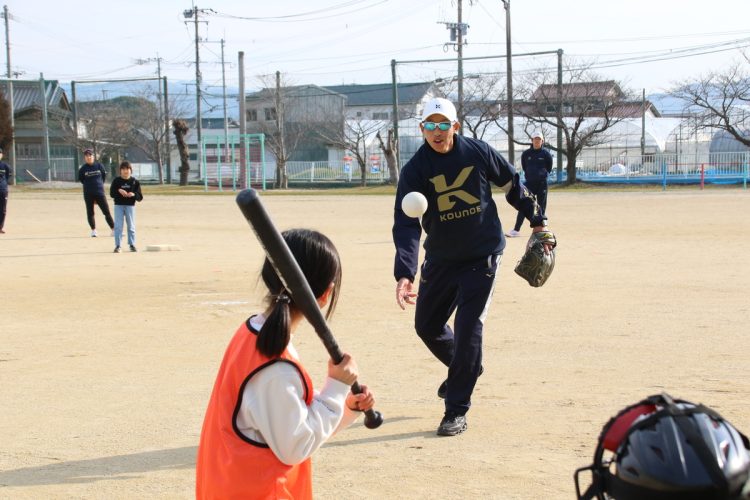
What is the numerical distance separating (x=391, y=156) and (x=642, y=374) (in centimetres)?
4160

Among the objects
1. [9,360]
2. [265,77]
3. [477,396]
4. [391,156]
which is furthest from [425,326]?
[265,77]

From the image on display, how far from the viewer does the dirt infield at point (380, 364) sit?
4770 mm

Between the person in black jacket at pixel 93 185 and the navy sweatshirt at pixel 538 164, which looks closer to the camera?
the navy sweatshirt at pixel 538 164

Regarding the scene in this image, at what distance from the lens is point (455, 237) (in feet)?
18.3

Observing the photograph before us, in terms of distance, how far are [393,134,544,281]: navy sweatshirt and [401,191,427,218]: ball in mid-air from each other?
0.61ft

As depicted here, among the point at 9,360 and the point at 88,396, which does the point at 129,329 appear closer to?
the point at 9,360

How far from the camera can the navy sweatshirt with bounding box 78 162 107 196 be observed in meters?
19.3

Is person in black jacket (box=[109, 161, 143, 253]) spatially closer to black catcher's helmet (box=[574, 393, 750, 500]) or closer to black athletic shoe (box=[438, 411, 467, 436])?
black athletic shoe (box=[438, 411, 467, 436])

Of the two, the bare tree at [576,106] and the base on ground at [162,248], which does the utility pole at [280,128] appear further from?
the base on ground at [162,248]

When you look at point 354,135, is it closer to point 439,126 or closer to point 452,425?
point 439,126

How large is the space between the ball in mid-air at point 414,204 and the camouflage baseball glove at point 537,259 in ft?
3.16

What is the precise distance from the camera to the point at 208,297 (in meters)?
10.7

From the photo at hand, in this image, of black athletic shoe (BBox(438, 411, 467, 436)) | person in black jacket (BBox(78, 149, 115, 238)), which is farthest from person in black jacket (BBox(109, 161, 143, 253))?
black athletic shoe (BBox(438, 411, 467, 436))

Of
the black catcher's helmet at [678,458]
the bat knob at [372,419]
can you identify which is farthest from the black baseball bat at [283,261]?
the black catcher's helmet at [678,458]
